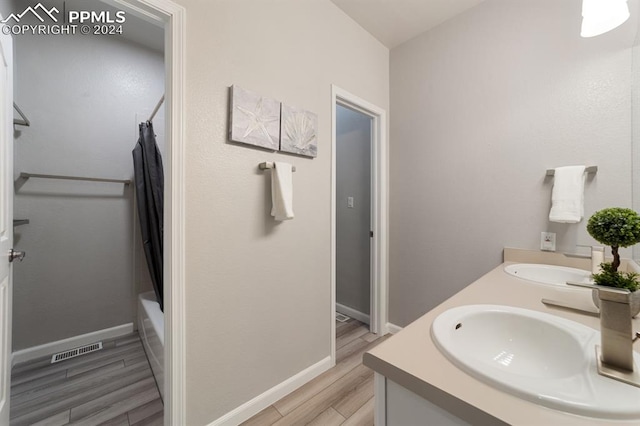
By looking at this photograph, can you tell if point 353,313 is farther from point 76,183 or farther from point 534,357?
point 76,183

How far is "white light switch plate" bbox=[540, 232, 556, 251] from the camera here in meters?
1.51

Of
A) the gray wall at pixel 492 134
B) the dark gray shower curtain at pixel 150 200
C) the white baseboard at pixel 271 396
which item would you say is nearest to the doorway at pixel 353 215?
the gray wall at pixel 492 134

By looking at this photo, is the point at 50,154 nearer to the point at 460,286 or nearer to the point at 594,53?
the point at 460,286

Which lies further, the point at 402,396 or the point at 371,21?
the point at 371,21

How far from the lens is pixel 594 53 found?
54.2 inches

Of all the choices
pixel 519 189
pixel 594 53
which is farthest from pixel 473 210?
pixel 594 53

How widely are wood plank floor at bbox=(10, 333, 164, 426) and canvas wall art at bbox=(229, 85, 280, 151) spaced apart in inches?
65.5

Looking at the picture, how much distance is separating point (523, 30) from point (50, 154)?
11.7ft

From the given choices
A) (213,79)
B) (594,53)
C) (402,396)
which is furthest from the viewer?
(594,53)

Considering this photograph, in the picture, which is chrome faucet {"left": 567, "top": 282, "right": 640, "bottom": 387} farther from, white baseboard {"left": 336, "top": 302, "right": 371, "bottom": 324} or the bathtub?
white baseboard {"left": 336, "top": 302, "right": 371, "bottom": 324}

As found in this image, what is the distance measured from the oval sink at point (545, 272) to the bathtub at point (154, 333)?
81.4 inches

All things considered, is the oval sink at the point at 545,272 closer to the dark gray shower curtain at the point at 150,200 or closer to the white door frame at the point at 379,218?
the white door frame at the point at 379,218

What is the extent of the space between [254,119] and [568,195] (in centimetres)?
182

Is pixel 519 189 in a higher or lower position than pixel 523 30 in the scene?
lower
